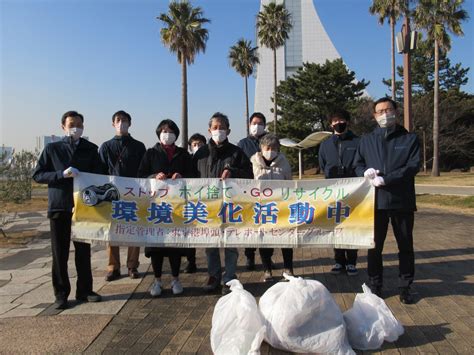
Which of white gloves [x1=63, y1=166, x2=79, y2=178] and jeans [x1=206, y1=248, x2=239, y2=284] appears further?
jeans [x1=206, y1=248, x2=239, y2=284]

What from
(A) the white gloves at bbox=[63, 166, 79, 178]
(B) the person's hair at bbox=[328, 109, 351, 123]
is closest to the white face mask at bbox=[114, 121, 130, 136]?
(A) the white gloves at bbox=[63, 166, 79, 178]

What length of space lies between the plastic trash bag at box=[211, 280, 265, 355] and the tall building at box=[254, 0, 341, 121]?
266 feet

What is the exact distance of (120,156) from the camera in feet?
16.0

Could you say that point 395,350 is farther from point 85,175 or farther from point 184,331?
point 85,175

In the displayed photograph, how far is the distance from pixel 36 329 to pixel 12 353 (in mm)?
410

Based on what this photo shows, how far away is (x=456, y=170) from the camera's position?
37812mm

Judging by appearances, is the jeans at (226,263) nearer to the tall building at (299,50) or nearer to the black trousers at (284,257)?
the black trousers at (284,257)

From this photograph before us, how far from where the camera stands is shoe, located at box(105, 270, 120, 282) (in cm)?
487

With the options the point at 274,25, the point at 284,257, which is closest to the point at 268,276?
the point at 284,257

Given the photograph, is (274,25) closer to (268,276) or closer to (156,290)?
(268,276)

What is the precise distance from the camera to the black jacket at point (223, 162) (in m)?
4.27

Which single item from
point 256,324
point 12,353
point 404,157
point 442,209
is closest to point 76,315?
point 12,353

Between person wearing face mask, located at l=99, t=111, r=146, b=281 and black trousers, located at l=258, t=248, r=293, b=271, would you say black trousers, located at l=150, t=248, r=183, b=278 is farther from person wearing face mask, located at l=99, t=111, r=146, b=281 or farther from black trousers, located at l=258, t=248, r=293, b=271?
black trousers, located at l=258, t=248, r=293, b=271

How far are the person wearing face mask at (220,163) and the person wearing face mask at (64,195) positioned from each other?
1.20m
